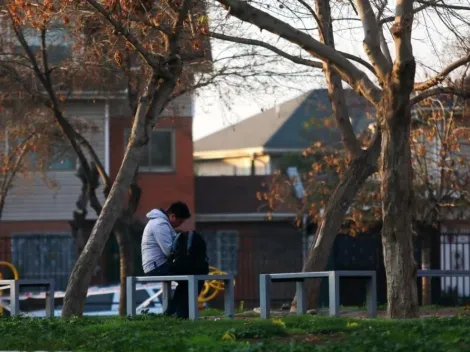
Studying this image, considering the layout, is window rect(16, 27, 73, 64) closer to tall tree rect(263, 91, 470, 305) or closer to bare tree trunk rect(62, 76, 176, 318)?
bare tree trunk rect(62, 76, 176, 318)

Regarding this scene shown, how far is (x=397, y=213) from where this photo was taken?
44.3 feet

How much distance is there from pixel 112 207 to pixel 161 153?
18449 millimetres

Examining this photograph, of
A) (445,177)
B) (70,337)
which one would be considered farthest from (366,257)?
(70,337)

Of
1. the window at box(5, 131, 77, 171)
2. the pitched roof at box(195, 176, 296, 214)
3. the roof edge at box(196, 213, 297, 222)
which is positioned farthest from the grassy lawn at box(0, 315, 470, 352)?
the pitched roof at box(195, 176, 296, 214)

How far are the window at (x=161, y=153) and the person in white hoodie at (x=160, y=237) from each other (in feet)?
67.6

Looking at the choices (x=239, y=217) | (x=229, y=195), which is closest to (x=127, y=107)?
(x=239, y=217)

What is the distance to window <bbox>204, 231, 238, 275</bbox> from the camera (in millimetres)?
32781

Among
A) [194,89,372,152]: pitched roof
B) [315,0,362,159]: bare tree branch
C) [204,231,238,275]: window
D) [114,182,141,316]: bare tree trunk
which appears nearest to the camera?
[315,0,362,159]: bare tree branch

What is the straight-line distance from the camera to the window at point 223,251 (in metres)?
32.8

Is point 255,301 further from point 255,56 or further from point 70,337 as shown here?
point 70,337

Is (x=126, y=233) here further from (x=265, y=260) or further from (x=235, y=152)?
(x=235, y=152)

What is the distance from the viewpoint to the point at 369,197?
26953 mm

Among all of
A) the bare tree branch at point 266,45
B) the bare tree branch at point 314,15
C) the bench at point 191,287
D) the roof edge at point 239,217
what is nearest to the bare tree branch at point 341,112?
the bare tree branch at point 314,15

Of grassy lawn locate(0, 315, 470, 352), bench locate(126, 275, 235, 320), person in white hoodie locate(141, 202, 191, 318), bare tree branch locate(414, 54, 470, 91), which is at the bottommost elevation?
grassy lawn locate(0, 315, 470, 352)
